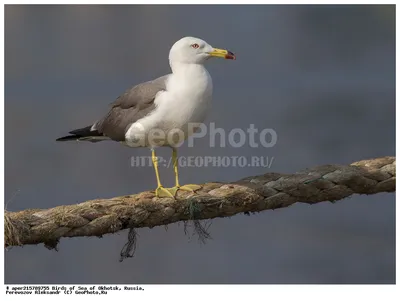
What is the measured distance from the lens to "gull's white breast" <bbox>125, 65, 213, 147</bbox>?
321cm

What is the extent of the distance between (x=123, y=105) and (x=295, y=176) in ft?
3.15

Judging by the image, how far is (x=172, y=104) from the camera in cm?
321

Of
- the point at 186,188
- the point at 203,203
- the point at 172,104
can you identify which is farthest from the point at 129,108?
the point at 203,203

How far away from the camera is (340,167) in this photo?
3070 mm

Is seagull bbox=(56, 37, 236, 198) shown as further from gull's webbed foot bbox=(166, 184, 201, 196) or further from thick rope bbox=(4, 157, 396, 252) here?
thick rope bbox=(4, 157, 396, 252)

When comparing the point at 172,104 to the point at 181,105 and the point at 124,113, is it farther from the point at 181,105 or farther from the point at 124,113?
the point at 124,113

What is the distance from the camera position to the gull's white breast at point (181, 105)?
3.21m

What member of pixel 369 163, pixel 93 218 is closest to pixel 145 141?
pixel 93 218

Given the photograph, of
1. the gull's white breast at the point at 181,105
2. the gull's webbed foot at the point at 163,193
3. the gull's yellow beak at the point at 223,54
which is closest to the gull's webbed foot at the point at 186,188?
the gull's webbed foot at the point at 163,193

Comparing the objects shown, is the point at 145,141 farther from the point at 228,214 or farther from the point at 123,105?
the point at 228,214

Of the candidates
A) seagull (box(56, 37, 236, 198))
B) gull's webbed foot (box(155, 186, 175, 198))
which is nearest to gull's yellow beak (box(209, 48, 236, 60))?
seagull (box(56, 37, 236, 198))

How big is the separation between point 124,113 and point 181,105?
0.35 metres

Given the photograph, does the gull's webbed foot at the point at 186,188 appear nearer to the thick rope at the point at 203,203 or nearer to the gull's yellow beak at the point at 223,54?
the thick rope at the point at 203,203

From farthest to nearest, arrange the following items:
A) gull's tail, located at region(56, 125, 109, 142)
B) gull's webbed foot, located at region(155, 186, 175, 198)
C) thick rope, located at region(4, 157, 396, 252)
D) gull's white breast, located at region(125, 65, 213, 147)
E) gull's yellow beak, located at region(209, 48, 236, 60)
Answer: gull's tail, located at region(56, 125, 109, 142)
gull's yellow beak, located at region(209, 48, 236, 60)
gull's white breast, located at region(125, 65, 213, 147)
gull's webbed foot, located at region(155, 186, 175, 198)
thick rope, located at region(4, 157, 396, 252)
